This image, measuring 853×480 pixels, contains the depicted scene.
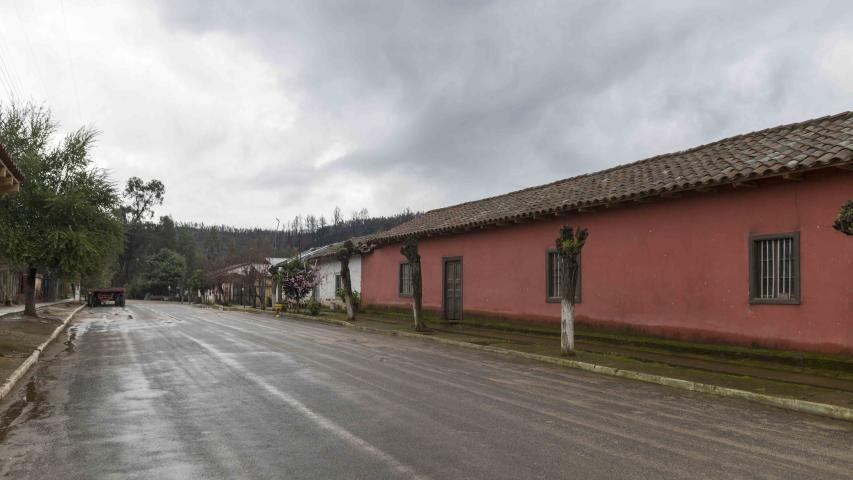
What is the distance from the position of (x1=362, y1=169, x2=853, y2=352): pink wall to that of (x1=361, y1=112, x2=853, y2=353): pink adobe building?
→ 24 mm

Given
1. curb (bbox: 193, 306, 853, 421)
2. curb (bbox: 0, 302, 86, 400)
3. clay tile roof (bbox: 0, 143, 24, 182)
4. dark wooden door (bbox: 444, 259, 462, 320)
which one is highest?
clay tile roof (bbox: 0, 143, 24, 182)

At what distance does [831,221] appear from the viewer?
1078cm

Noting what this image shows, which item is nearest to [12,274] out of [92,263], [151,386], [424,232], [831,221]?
[92,263]

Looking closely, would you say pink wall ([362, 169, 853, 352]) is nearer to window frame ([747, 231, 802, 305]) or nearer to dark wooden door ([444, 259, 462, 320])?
window frame ([747, 231, 802, 305])

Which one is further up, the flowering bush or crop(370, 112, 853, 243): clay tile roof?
crop(370, 112, 853, 243): clay tile roof

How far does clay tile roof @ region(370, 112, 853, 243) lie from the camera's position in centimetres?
1127

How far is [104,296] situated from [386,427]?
1904 inches

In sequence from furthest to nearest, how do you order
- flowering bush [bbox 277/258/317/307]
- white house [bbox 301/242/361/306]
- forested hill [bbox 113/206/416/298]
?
forested hill [bbox 113/206/416/298]
white house [bbox 301/242/361/306]
flowering bush [bbox 277/258/317/307]

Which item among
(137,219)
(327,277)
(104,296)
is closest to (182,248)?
(137,219)

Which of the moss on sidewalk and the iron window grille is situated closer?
the moss on sidewalk

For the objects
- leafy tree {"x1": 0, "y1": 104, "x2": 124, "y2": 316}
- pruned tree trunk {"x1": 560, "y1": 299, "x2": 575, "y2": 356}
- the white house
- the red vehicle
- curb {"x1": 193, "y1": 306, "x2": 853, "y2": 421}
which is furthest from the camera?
the red vehicle

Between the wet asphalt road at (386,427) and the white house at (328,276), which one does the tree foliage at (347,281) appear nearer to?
the white house at (328,276)

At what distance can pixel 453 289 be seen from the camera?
74.9 ft

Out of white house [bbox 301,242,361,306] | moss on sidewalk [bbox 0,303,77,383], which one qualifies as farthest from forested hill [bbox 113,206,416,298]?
moss on sidewalk [bbox 0,303,77,383]
